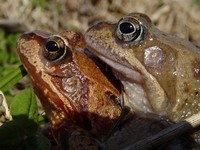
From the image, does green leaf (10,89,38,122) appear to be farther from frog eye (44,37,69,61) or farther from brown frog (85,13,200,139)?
brown frog (85,13,200,139)

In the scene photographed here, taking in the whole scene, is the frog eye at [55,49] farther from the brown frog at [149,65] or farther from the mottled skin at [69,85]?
the brown frog at [149,65]

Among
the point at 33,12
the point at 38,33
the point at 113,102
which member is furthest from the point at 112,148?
the point at 33,12

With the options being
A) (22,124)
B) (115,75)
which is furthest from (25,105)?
(115,75)

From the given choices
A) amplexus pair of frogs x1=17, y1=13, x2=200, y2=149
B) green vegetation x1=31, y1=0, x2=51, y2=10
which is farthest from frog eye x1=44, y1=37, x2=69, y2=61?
green vegetation x1=31, y1=0, x2=51, y2=10

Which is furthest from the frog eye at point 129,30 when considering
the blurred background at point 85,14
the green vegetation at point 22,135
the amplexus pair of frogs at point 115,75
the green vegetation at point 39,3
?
the green vegetation at point 39,3

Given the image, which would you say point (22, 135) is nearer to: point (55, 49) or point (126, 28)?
point (55, 49)

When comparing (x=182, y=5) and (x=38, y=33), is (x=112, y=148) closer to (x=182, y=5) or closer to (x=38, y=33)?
(x=38, y=33)
